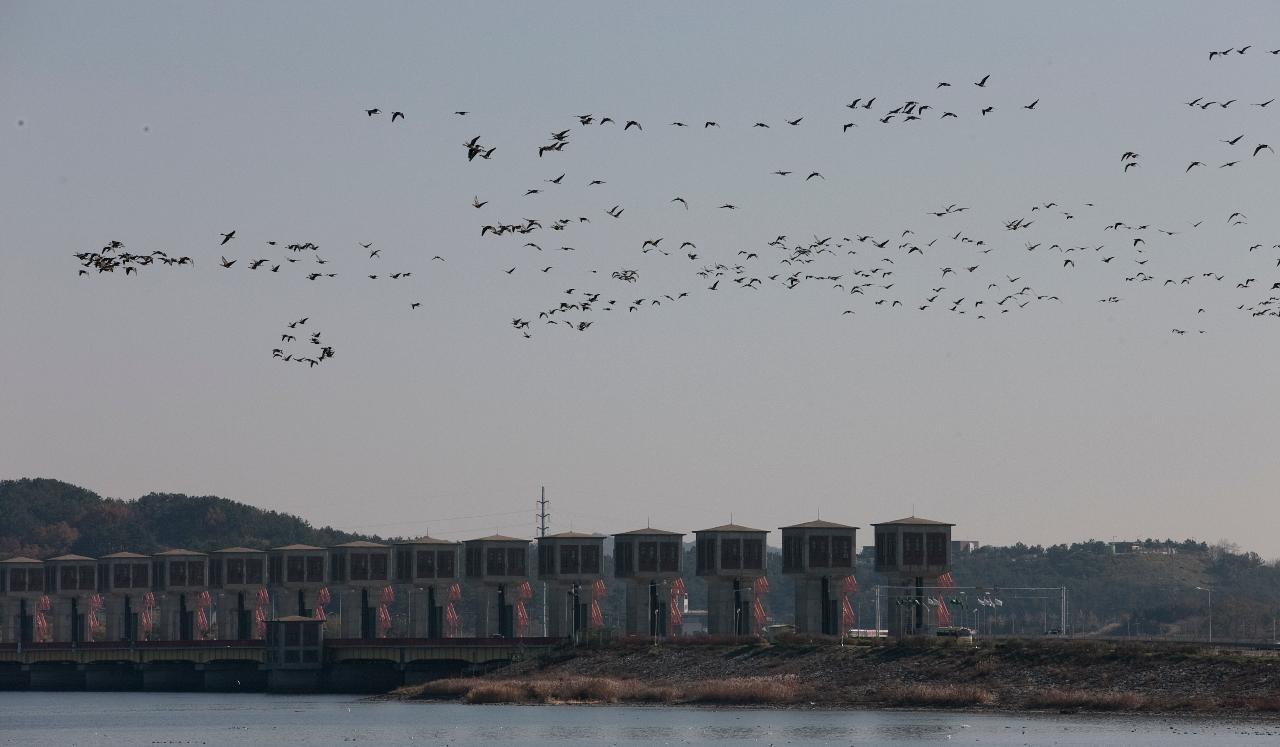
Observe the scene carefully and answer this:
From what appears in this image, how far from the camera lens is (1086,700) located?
122 meters

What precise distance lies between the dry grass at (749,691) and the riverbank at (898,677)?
0.10m

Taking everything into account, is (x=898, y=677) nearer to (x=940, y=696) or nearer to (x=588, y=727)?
(x=940, y=696)

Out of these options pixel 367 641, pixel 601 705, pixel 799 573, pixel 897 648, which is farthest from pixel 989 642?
pixel 367 641

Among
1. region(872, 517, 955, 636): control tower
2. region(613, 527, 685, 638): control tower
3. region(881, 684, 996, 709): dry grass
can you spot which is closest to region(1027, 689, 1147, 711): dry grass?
region(881, 684, 996, 709): dry grass

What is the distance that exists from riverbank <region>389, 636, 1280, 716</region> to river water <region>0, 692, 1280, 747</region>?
13.9 feet

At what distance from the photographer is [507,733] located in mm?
114438

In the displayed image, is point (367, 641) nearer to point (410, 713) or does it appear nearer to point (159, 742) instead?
point (410, 713)

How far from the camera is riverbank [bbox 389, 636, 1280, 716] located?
122 metres

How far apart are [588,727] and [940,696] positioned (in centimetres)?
2461

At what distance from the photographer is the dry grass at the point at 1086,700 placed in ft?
397

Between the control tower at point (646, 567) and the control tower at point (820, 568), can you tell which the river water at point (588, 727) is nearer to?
the control tower at point (646, 567)

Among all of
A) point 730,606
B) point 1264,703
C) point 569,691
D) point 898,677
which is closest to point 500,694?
point 569,691

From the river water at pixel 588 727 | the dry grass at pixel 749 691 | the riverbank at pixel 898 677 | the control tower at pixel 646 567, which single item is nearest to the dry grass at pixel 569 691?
the riverbank at pixel 898 677

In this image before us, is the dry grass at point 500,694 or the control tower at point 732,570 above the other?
the control tower at point 732,570
